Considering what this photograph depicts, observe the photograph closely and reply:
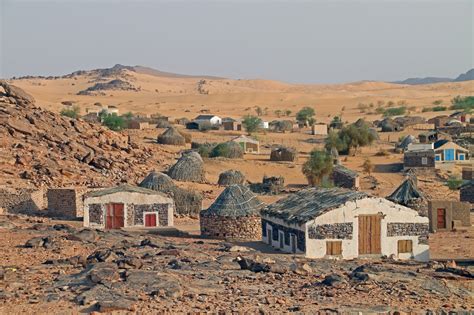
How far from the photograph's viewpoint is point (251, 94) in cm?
12431

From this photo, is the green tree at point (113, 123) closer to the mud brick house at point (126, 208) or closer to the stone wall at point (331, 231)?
the mud brick house at point (126, 208)

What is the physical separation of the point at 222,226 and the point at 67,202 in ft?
22.5

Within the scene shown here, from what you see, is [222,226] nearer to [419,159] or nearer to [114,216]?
[114,216]

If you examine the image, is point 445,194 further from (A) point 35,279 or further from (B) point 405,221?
(A) point 35,279

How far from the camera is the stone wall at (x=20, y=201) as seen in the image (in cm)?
3235

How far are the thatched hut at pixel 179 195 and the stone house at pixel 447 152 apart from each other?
1832 centimetres

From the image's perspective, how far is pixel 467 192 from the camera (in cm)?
3669

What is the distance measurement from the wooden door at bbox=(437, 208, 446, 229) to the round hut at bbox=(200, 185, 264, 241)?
6593 mm

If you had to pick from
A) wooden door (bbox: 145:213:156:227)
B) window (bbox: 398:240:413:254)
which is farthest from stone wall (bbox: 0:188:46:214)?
window (bbox: 398:240:413:254)

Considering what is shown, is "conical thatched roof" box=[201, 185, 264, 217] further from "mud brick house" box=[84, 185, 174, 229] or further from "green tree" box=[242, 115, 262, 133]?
"green tree" box=[242, 115, 262, 133]

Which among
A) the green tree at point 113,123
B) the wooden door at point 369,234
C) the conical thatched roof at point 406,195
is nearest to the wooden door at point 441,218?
the conical thatched roof at point 406,195

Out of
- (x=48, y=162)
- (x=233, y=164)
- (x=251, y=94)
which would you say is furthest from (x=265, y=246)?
(x=251, y=94)

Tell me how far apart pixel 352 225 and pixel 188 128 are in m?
46.4

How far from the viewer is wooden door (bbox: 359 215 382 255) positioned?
24.2 metres
